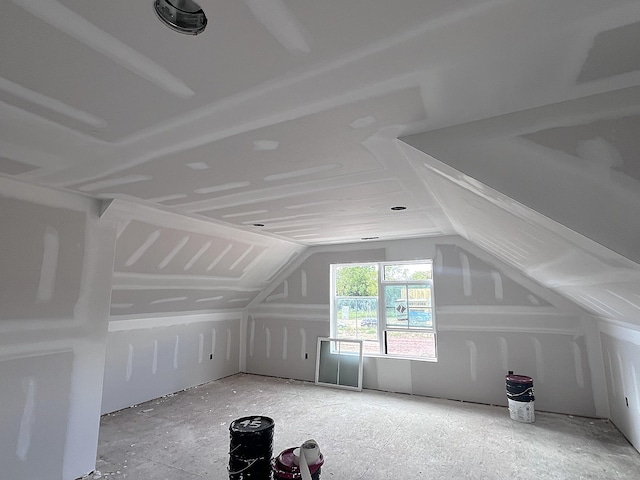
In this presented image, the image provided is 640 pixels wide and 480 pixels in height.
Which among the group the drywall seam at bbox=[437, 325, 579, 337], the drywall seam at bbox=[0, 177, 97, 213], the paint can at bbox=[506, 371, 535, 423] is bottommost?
the paint can at bbox=[506, 371, 535, 423]

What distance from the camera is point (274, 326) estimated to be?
623 cm

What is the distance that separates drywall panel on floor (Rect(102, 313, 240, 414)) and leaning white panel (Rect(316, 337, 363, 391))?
175 centimetres

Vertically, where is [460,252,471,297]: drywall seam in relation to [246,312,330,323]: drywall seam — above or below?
above

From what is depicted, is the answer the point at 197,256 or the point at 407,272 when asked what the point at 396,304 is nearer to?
the point at 407,272

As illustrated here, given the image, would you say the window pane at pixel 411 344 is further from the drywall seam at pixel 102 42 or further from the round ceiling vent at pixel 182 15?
the round ceiling vent at pixel 182 15

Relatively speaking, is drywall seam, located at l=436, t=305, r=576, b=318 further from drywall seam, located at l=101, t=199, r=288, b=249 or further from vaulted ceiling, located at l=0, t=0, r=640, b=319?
drywall seam, located at l=101, t=199, r=288, b=249

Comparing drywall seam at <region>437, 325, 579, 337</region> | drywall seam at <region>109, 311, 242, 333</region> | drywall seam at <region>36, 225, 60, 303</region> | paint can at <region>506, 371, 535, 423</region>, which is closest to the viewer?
drywall seam at <region>36, 225, 60, 303</region>

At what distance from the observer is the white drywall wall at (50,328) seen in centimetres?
242

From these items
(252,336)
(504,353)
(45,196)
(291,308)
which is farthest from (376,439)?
(45,196)

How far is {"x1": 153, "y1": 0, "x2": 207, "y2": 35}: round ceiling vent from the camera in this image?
96cm

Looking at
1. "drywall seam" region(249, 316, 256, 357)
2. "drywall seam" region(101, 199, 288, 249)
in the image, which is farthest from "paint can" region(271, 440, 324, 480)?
"drywall seam" region(249, 316, 256, 357)

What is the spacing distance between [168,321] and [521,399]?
4.89 metres

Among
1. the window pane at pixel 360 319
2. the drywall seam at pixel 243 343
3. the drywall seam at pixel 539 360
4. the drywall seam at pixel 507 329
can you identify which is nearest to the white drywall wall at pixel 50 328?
the drywall seam at pixel 243 343

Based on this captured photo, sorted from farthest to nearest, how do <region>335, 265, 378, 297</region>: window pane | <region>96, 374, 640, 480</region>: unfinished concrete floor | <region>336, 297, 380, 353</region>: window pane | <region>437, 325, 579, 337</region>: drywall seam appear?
<region>335, 265, 378, 297</region>: window pane
<region>336, 297, 380, 353</region>: window pane
<region>437, 325, 579, 337</region>: drywall seam
<region>96, 374, 640, 480</region>: unfinished concrete floor
